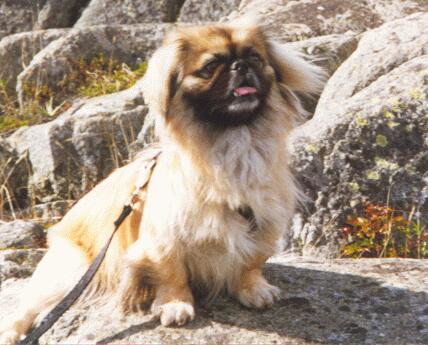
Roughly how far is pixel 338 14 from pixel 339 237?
306cm

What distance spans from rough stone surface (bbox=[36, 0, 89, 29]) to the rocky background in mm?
1108

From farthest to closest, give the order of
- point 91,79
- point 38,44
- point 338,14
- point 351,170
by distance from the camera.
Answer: point 38,44 → point 91,79 → point 338,14 → point 351,170

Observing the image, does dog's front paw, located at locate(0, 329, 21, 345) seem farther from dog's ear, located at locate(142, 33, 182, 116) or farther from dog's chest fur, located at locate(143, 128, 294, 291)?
dog's ear, located at locate(142, 33, 182, 116)

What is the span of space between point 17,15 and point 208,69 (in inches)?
261

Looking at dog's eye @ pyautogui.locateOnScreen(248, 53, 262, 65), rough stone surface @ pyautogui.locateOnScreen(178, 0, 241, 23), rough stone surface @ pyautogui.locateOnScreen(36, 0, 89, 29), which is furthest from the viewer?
rough stone surface @ pyautogui.locateOnScreen(36, 0, 89, 29)

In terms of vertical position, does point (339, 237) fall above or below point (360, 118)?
below

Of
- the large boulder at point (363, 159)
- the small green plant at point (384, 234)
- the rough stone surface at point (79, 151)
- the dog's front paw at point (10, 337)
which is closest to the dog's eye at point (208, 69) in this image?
the large boulder at point (363, 159)

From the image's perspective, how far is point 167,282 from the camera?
8.70 feet

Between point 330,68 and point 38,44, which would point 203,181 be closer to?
point 330,68

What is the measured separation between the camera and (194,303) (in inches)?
107

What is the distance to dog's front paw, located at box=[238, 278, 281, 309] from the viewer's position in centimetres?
269

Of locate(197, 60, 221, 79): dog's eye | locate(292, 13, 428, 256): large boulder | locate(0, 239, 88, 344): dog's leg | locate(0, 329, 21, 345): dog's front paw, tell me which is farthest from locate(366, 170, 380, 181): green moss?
locate(0, 329, 21, 345): dog's front paw

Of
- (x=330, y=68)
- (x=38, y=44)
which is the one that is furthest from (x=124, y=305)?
(x=38, y=44)

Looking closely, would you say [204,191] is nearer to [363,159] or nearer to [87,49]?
[363,159]
